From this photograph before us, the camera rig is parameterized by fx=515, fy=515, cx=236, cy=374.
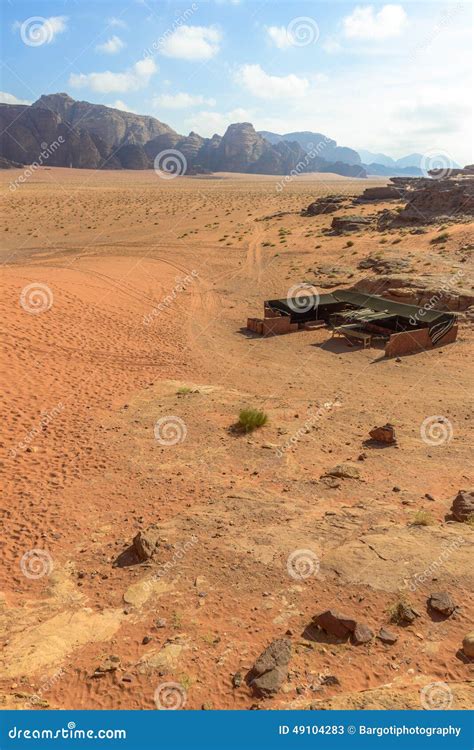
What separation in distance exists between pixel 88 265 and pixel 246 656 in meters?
26.7

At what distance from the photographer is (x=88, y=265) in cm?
2909

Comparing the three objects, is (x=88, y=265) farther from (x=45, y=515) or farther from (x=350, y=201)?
(x=350, y=201)

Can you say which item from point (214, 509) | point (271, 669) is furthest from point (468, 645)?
point (214, 509)

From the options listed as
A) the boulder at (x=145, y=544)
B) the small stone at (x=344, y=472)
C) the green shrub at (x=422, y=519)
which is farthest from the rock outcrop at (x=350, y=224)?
the boulder at (x=145, y=544)

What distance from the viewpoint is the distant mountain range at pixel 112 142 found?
419 ft

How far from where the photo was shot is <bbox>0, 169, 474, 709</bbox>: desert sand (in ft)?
17.6

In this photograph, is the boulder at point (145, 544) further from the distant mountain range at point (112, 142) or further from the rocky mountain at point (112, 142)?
the rocky mountain at point (112, 142)

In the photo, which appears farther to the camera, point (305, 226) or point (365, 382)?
point (305, 226)

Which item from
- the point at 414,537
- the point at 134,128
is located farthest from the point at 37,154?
the point at 414,537

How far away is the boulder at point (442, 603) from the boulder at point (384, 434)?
4.63 m

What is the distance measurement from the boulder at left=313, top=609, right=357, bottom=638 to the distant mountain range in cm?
11135

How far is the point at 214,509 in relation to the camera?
829cm

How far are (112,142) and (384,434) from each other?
174874 millimetres

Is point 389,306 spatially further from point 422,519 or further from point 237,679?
point 237,679
